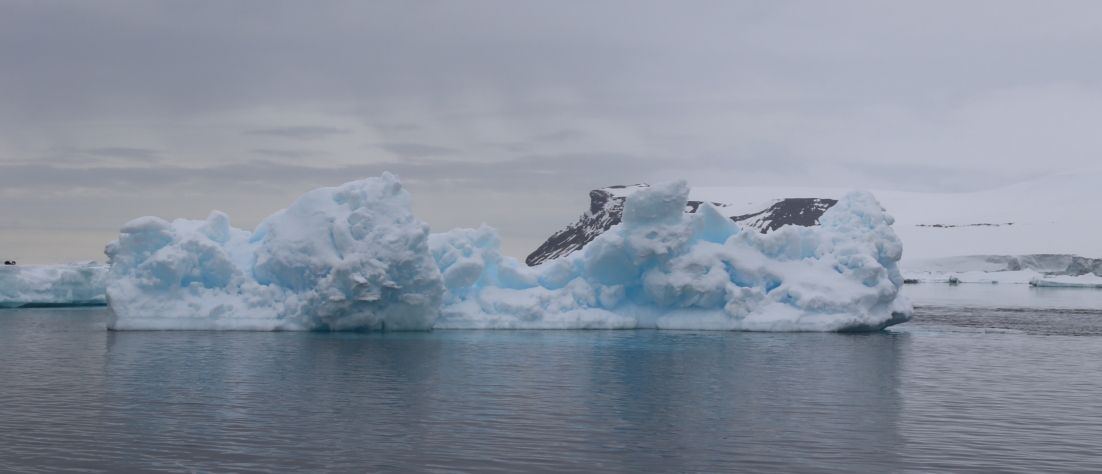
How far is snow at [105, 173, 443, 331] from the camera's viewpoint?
29.2 metres

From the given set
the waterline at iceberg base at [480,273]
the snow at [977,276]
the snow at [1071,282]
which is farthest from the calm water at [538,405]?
the snow at [977,276]

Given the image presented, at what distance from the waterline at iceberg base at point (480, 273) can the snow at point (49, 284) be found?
71.5 feet

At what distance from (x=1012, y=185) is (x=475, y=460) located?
18198cm

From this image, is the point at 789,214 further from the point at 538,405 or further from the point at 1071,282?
the point at 538,405

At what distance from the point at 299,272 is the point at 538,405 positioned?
1553 cm

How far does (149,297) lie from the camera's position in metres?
30.2

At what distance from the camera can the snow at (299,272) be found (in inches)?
1152

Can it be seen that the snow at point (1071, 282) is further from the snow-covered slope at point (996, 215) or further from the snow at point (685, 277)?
the snow at point (685, 277)

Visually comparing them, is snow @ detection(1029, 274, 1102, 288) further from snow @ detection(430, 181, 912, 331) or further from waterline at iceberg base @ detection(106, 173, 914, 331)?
waterline at iceberg base @ detection(106, 173, 914, 331)

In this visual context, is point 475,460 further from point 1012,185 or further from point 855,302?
point 1012,185

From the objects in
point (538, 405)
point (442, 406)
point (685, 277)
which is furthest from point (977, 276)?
point (442, 406)

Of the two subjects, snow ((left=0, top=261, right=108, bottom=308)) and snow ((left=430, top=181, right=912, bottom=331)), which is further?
snow ((left=0, top=261, right=108, bottom=308))

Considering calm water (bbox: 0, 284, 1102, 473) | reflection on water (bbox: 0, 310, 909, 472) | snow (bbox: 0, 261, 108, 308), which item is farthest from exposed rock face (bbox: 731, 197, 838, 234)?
reflection on water (bbox: 0, 310, 909, 472)

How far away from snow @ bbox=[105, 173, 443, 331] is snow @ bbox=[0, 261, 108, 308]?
72.7 feet
